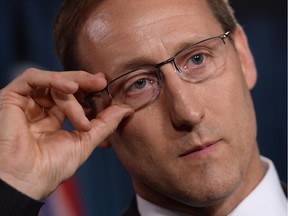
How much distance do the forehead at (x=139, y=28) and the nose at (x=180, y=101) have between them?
3.7 inches

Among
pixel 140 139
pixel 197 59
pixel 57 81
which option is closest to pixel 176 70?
pixel 197 59

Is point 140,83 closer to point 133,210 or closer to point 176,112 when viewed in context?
point 176,112

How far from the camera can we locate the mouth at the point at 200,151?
158cm

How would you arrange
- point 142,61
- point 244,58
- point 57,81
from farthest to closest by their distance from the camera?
point 244,58 < point 142,61 < point 57,81

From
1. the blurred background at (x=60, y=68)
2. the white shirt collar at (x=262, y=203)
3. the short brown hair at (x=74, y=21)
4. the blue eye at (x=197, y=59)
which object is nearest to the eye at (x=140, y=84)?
the blue eye at (x=197, y=59)

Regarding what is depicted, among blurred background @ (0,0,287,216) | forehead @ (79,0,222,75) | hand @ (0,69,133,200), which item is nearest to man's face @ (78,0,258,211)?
forehead @ (79,0,222,75)

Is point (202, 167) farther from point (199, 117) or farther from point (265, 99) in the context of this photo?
point (265, 99)

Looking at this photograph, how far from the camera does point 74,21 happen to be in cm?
184

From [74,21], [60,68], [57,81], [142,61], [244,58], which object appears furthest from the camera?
[60,68]

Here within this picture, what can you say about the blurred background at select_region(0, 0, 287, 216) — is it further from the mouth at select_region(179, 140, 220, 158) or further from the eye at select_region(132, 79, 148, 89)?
the mouth at select_region(179, 140, 220, 158)

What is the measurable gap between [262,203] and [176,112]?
0.47 m

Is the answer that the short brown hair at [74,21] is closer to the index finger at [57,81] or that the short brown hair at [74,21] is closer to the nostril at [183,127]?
the index finger at [57,81]

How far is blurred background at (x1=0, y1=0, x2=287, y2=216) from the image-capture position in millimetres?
2684

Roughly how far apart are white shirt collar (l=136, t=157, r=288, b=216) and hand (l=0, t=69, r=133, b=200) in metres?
0.33
